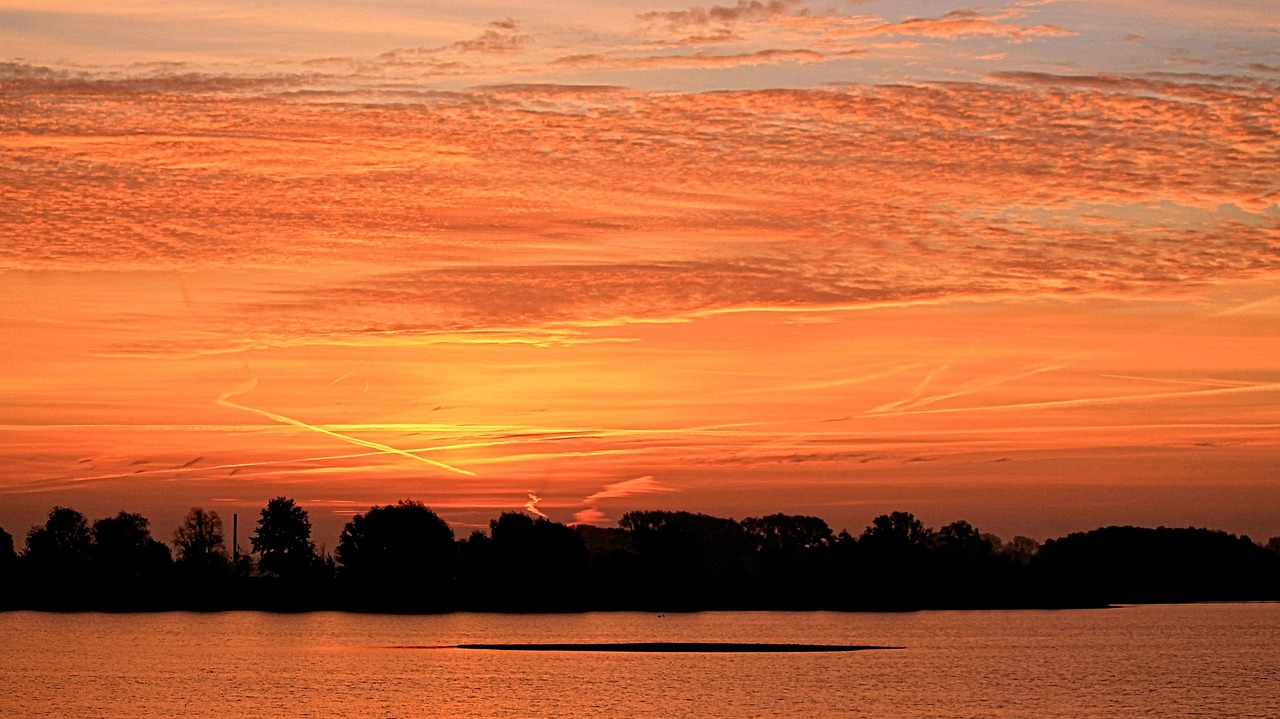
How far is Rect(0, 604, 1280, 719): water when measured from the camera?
88.4 m

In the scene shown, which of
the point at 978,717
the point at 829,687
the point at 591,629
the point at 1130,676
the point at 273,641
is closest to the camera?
the point at 978,717

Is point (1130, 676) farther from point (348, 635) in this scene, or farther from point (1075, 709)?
point (348, 635)

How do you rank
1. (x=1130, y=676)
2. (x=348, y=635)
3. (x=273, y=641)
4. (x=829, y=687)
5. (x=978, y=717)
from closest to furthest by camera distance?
(x=978, y=717), (x=829, y=687), (x=1130, y=676), (x=273, y=641), (x=348, y=635)

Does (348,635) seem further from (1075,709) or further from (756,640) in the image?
(1075,709)

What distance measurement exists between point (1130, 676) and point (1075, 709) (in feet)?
88.1

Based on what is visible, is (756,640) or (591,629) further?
Result: (591,629)

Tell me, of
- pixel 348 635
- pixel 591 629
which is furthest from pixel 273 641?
pixel 591 629

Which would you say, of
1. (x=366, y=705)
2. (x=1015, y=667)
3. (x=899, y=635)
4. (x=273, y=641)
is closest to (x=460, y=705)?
(x=366, y=705)

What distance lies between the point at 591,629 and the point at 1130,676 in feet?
265

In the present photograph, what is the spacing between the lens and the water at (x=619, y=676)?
88438 millimetres

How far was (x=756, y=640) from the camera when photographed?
525ft

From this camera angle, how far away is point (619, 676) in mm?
110938

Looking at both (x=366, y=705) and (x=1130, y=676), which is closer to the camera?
(x=366, y=705)

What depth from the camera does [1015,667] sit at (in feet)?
399
